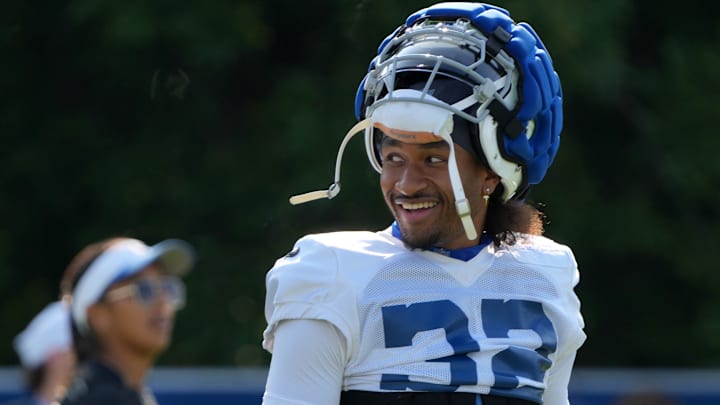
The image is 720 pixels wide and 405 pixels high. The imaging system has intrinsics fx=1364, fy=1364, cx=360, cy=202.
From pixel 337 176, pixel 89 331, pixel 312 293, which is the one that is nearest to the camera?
pixel 312 293

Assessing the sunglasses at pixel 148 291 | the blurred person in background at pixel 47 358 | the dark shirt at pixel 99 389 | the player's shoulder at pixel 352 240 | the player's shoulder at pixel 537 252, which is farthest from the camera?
the blurred person in background at pixel 47 358

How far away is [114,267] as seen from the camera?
4.16 m

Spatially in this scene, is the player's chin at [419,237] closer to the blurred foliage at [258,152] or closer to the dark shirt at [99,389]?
the dark shirt at [99,389]

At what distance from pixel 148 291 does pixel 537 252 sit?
1.78 metres

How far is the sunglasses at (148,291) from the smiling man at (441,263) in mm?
1545

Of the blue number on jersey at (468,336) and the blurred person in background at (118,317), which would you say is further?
the blurred person in background at (118,317)

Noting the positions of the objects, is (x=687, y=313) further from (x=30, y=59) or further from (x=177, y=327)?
(x=30, y=59)

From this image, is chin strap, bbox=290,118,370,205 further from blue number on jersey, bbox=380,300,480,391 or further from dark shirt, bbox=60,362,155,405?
dark shirt, bbox=60,362,155,405

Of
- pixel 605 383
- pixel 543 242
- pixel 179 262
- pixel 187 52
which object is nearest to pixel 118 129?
pixel 187 52

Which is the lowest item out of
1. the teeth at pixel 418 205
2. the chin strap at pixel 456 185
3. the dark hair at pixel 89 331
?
the dark hair at pixel 89 331

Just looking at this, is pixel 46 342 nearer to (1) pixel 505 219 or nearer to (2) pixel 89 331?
(2) pixel 89 331

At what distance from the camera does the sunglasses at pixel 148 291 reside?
4122 millimetres

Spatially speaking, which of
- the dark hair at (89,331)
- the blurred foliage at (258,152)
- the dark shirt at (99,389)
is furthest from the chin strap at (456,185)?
Answer: the blurred foliage at (258,152)

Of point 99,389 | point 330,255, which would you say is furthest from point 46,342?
point 330,255
